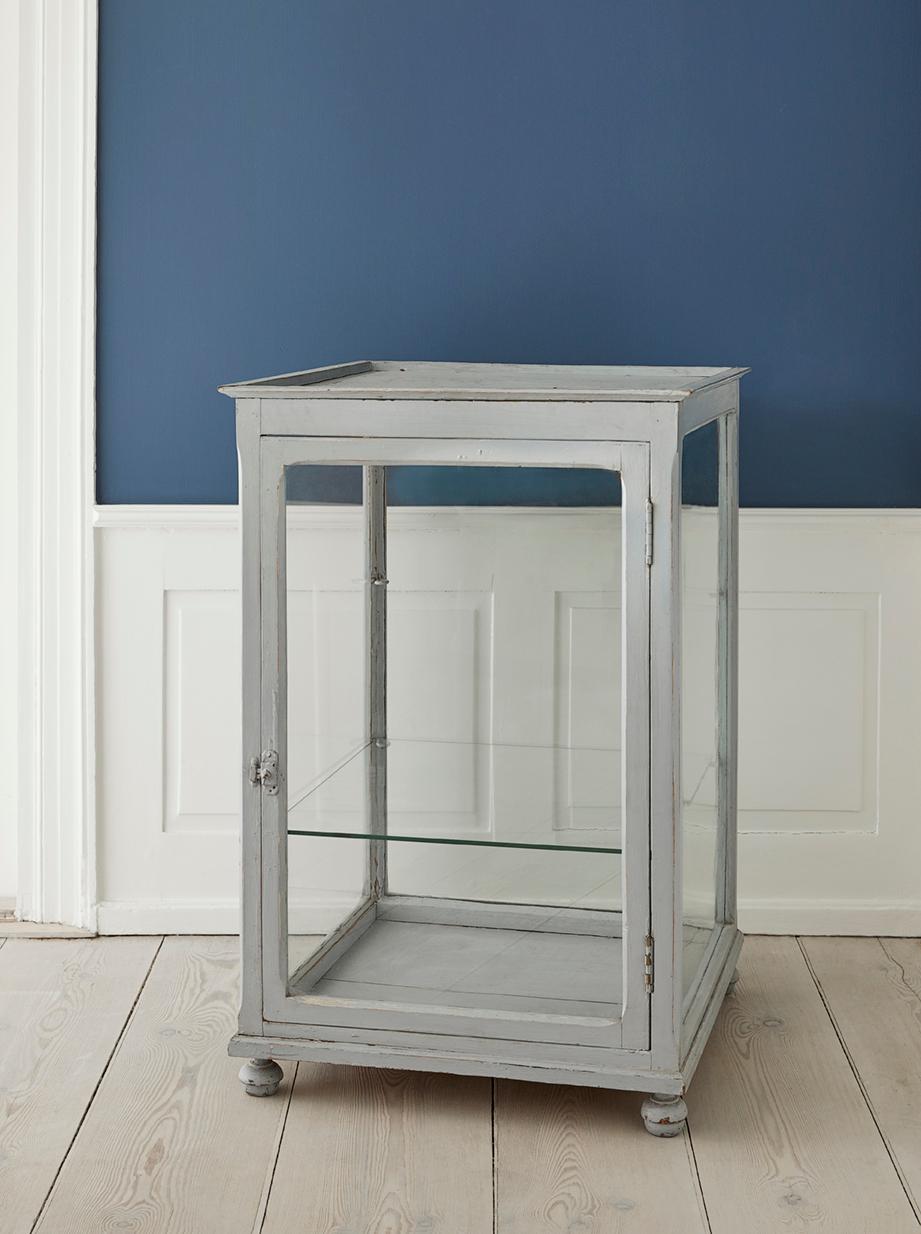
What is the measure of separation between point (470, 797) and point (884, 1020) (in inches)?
30.4

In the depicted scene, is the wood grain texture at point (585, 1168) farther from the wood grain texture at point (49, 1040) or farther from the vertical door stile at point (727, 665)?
the wood grain texture at point (49, 1040)

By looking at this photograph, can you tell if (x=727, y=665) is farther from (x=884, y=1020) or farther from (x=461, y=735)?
(x=884, y=1020)

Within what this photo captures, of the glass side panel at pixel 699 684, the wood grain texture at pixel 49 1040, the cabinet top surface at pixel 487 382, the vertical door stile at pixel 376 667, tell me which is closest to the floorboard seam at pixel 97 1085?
the wood grain texture at pixel 49 1040

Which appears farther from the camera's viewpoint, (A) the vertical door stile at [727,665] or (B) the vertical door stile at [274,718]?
(A) the vertical door stile at [727,665]

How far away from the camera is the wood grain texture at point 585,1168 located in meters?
1.77

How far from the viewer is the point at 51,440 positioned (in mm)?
2629

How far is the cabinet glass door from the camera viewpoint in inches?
75.8

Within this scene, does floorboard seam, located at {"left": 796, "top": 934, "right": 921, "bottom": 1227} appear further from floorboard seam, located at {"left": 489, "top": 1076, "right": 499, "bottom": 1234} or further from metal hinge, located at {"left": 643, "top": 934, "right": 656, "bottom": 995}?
floorboard seam, located at {"left": 489, "top": 1076, "right": 499, "bottom": 1234}

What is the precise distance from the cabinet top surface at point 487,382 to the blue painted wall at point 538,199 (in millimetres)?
188

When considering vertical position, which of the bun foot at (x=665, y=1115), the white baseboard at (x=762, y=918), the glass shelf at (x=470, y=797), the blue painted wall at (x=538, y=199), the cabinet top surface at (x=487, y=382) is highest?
the blue painted wall at (x=538, y=199)

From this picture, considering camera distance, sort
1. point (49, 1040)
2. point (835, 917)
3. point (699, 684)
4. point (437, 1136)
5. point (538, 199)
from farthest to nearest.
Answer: point (835, 917) → point (538, 199) → point (49, 1040) → point (699, 684) → point (437, 1136)

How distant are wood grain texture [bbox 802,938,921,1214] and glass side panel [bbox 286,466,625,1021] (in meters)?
0.41

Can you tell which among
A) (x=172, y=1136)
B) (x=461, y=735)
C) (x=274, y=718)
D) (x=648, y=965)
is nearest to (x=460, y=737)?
(x=461, y=735)

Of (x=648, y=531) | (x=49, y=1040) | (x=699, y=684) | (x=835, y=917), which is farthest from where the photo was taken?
(x=835, y=917)
